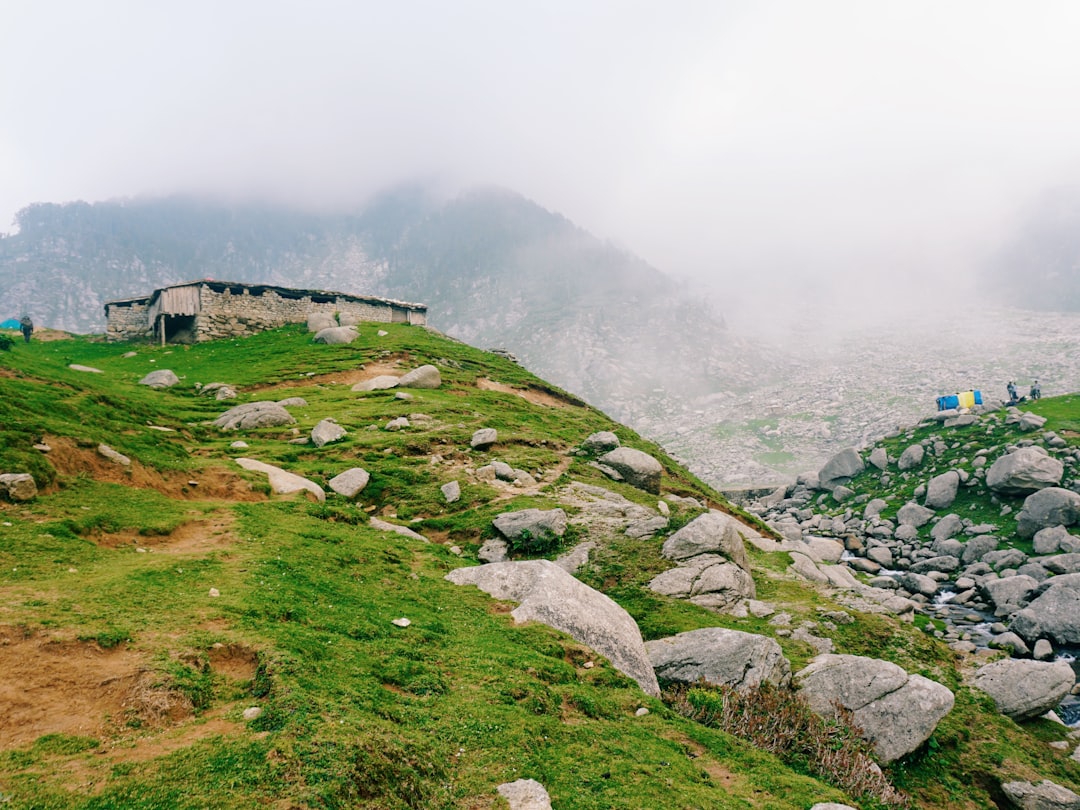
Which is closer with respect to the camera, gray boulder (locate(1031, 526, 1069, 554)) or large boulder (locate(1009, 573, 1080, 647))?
large boulder (locate(1009, 573, 1080, 647))

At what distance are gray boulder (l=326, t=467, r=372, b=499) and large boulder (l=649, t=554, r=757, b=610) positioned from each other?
13.8 meters

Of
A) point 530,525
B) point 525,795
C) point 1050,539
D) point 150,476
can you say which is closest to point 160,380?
point 150,476

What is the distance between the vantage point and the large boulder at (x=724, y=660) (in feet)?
44.2

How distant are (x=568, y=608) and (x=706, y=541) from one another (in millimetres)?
7876

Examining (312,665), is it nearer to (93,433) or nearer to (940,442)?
(93,433)

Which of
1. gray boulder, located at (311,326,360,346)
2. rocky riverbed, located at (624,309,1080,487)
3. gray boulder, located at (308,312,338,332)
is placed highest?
gray boulder, located at (308,312,338,332)

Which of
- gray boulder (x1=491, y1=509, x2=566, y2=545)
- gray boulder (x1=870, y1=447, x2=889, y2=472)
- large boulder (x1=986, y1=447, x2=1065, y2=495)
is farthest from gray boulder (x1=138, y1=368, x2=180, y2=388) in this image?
gray boulder (x1=870, y1=447, x2=889, y2=472)

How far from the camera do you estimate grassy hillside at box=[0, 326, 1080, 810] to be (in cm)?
716

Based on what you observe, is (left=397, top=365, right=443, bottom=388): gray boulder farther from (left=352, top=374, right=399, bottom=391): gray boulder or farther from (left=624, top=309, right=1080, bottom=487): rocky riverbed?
(left=624, top=309, right=1080, bottom=487): rocky riverbed

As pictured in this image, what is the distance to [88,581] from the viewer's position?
10.9 meters

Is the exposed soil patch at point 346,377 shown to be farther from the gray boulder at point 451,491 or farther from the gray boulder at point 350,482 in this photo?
the gray boulder at point 451,491

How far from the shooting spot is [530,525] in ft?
71.1

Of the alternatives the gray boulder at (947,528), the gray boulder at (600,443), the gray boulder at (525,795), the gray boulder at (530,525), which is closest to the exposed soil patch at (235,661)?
the gray boulder at (525,795)

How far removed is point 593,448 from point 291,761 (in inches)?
1079
